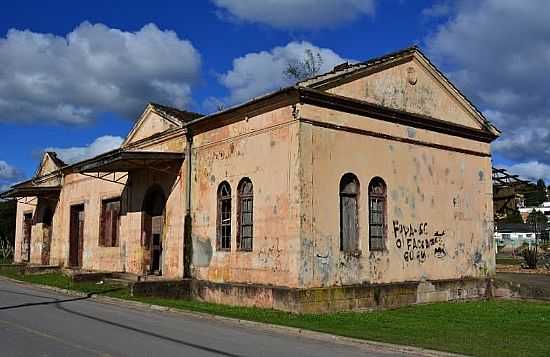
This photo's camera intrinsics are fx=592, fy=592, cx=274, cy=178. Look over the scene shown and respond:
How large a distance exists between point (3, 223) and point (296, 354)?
5961 cm

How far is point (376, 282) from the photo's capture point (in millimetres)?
16562

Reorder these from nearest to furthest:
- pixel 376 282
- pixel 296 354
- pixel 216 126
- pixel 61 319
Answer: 1. pixel 296 354
2. pixel 61 319
3. pixel 376 282
4. pixel 216 126

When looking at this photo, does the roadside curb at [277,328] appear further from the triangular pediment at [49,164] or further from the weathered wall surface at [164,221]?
A: the triangular pediment at [49,164]

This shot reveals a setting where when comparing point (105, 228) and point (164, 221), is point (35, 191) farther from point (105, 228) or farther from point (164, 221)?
point (164, 221)

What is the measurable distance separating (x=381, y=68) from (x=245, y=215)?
600 cm

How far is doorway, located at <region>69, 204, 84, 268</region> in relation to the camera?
29188 mm

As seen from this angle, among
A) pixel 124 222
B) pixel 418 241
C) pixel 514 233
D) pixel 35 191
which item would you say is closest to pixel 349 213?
pixel 418 241

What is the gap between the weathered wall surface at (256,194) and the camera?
15.4 metres

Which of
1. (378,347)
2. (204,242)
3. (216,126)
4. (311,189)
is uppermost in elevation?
(216,126)

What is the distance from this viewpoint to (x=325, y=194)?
15.6 meters

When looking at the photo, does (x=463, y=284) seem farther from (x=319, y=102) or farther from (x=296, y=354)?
(x=296, y=354)

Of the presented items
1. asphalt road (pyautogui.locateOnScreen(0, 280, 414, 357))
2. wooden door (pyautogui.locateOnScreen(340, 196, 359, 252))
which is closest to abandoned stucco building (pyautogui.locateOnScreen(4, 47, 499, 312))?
wooden door (pyautogui.locateOnScreen(340, 196, 359, 252))

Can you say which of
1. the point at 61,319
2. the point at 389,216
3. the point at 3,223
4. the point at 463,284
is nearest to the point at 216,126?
the point at 389,216

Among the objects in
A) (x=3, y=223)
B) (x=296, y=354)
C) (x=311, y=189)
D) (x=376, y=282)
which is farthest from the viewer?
(x=3, y=223)
